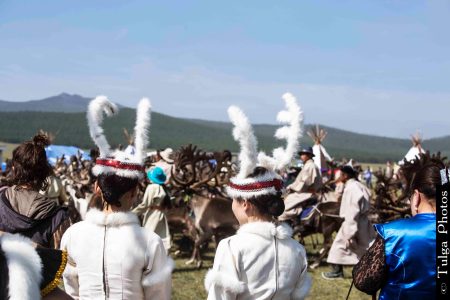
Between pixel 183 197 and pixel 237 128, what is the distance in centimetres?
736

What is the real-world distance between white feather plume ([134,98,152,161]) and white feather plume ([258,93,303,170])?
0.81 m

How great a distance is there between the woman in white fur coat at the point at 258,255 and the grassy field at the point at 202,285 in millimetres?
4791

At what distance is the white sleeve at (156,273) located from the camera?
300 centimetres

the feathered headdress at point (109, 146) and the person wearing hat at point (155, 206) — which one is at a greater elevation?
the feathered headdress at point (109, 146)

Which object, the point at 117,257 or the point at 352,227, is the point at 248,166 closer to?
the point at 117,257

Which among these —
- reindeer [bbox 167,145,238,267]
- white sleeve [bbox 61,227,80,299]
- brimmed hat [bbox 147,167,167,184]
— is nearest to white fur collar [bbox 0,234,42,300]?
white sleeve [bbox 61,227,80,299]

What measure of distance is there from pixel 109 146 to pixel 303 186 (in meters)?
6.97

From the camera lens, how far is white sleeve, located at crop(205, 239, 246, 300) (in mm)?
2924

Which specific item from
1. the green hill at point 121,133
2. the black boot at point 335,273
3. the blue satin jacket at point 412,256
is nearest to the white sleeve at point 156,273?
the blue satin jacket at point 412,256

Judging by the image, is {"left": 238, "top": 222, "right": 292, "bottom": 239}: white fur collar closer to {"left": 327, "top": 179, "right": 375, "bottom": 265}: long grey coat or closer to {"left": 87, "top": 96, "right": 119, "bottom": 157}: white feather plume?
{"left": 87, "top": 96, "right": 119, "bottom": 157}: white feather plume

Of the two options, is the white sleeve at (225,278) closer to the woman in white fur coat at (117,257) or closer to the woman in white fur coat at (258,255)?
the woman in white fur coat at (258,255)

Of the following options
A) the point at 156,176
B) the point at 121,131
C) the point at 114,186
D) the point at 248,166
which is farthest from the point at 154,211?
the point at 121,131

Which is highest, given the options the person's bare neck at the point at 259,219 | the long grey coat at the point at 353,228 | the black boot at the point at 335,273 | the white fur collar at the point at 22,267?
the person's bare neck at the point at 259,219

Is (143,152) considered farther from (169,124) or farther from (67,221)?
(169,124)
